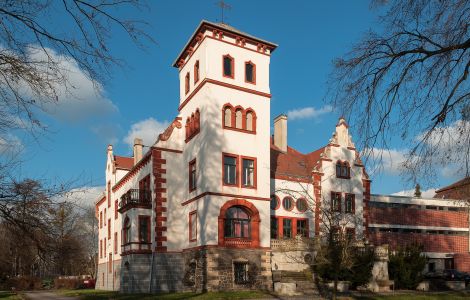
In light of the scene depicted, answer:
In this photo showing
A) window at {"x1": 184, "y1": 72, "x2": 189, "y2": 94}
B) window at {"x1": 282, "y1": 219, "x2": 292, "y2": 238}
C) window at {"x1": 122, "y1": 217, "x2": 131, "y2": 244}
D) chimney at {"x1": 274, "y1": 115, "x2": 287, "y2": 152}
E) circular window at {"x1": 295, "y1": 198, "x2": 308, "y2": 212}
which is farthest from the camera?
chimney at {"x1": 274, "y1": 115, "x2": 287, "y2": 152}

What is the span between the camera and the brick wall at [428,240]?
159 feet

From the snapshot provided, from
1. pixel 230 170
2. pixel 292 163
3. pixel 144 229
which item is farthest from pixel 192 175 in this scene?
pixel 292 163

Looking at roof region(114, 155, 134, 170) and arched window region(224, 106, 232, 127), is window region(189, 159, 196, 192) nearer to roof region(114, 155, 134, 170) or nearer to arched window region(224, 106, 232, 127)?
arched window region(224, 106, 232, 127)

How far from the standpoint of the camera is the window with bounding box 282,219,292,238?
37938mm

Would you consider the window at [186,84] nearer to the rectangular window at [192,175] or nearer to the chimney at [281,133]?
the rectangular window at [192,175]

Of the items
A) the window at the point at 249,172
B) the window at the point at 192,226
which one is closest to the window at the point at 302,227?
the window at the point at 249,172

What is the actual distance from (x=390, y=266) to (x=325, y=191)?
7.89 metres

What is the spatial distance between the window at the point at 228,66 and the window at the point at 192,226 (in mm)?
9702

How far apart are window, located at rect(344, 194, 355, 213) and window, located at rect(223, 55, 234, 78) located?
15.2 m

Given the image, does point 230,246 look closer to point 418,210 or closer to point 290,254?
point 290,254

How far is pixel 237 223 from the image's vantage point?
3238 centimetres

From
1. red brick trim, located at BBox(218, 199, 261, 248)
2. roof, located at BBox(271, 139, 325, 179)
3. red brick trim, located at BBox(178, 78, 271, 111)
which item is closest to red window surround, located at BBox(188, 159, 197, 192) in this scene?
red brick trim, located at BBox(218, 199, 261, 248)

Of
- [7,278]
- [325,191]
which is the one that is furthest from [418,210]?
[7,278]

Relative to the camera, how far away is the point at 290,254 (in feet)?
112
